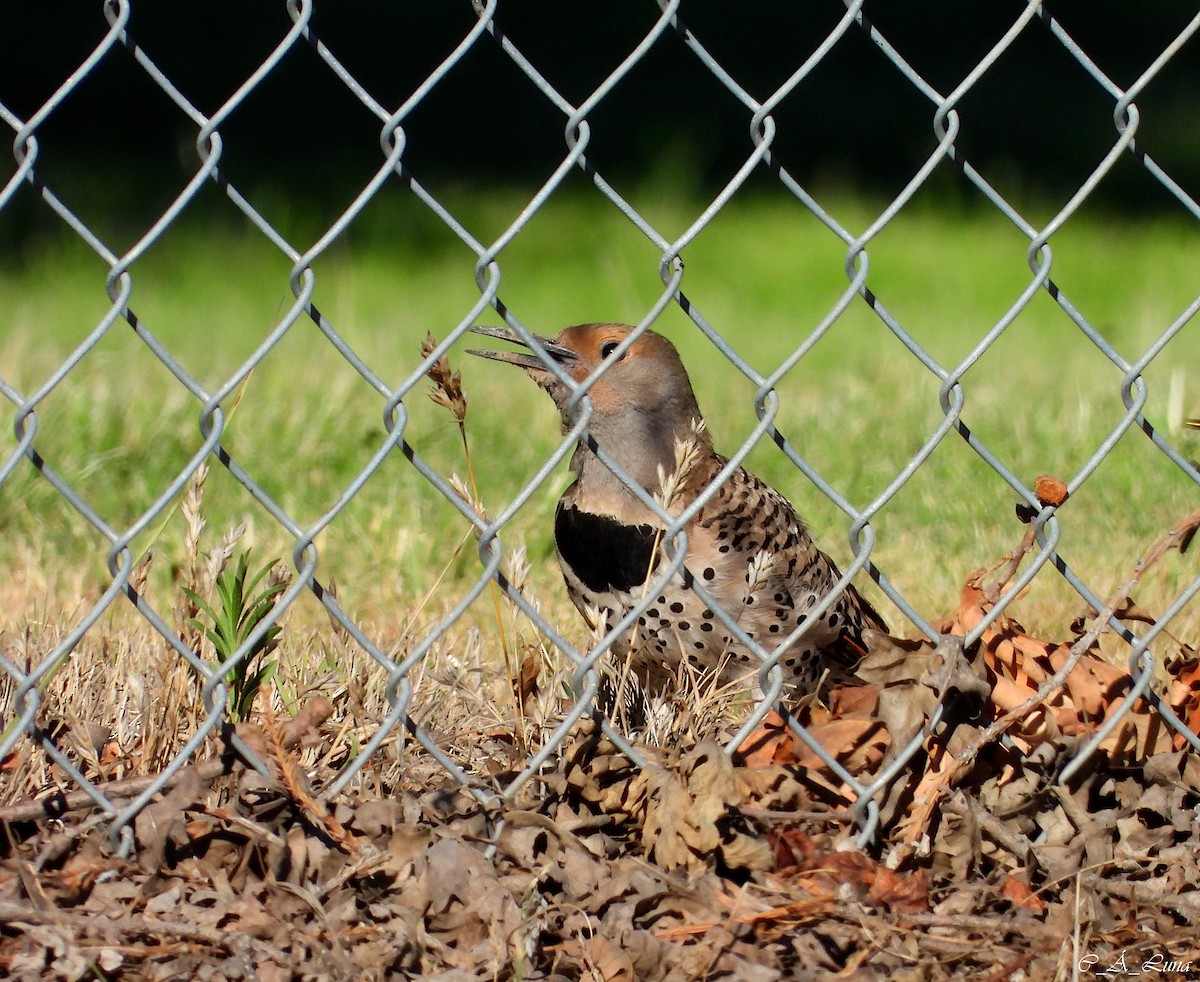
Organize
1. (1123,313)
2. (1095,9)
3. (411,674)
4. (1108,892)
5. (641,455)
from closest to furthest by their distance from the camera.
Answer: (1108,892)
(411,674)
(641,455)
(1123,313)
(1095,9)

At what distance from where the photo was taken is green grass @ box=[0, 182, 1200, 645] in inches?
191

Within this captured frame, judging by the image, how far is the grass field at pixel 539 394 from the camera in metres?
4.71

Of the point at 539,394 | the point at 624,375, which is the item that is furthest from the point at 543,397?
the point at 624,375

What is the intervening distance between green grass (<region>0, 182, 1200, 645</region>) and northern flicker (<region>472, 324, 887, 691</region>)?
0.39 metres

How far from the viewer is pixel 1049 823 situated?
2.75 metres

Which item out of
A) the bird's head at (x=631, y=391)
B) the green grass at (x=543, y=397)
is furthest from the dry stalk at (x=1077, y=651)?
the bird's head at (x=631, y=391)

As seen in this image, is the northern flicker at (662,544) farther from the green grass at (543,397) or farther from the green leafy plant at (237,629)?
the green leafy plant at (237,629)

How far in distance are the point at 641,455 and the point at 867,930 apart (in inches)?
70.0

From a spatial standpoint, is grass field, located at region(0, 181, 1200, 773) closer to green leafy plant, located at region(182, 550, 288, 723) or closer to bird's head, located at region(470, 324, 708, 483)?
green leafy plant, located at region(182, 550, 288, 723)

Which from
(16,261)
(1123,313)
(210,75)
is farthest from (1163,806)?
(210,75)

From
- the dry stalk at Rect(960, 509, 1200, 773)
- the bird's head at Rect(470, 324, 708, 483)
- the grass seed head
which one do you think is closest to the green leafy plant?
the grass seed head

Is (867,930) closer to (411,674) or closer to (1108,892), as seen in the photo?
(1108,892)

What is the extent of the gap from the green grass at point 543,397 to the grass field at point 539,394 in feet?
0.06

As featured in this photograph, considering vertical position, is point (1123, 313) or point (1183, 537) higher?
point (1123, 313)
